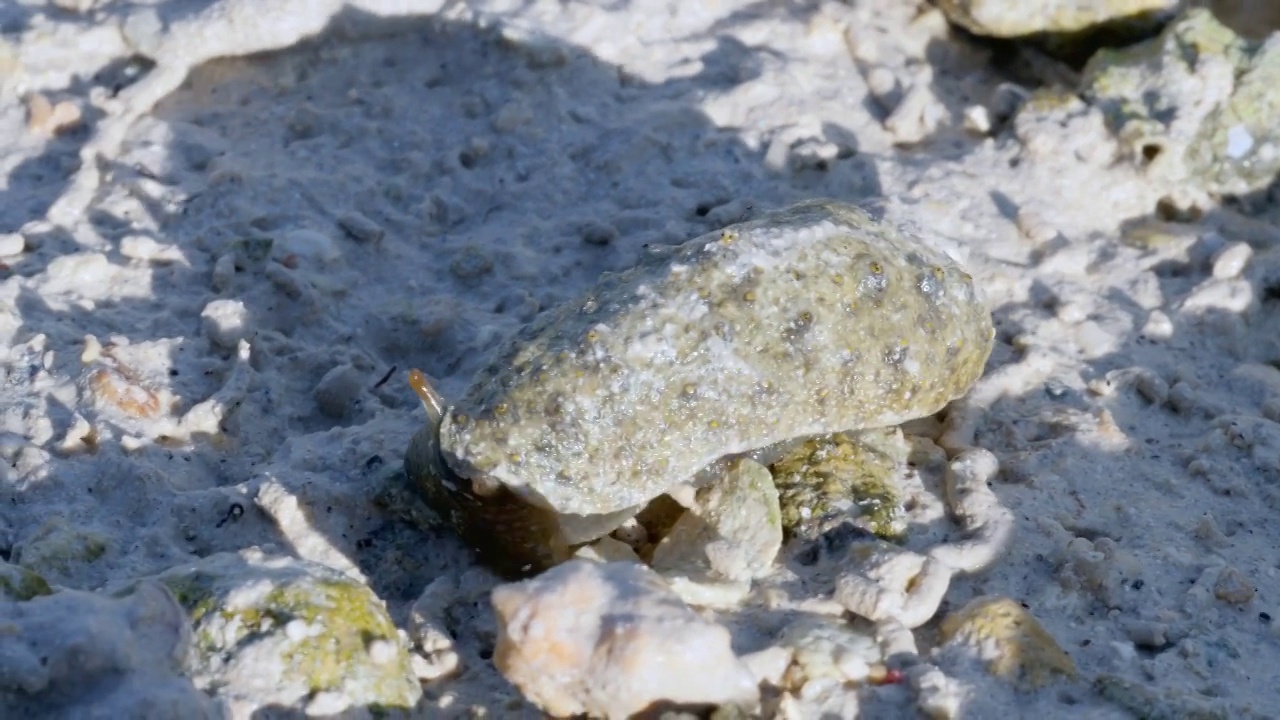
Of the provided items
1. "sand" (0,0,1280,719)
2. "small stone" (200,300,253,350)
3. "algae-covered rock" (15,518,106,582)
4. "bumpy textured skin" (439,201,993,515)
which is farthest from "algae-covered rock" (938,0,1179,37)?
"algae-covered rock" (15,518,106,582)

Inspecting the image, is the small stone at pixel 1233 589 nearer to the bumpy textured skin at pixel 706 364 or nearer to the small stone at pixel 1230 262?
the bumpy textured skin at pixel 706 364

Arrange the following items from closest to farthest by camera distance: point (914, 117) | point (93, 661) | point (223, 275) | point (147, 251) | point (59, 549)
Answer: point (93, 661) < point (59, 549) < point (223, 275) < point (147, 251) < point (914, 117)

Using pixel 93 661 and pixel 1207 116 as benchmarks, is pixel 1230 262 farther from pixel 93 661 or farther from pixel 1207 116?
pixel 93 661

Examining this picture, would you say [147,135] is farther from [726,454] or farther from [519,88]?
[726,454]

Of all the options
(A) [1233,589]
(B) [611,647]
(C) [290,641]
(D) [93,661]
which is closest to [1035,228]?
(A) [1233,589]

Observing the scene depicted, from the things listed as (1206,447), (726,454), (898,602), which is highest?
(726,454)

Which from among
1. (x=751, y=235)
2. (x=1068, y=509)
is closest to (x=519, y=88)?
(x=751, y=235)
